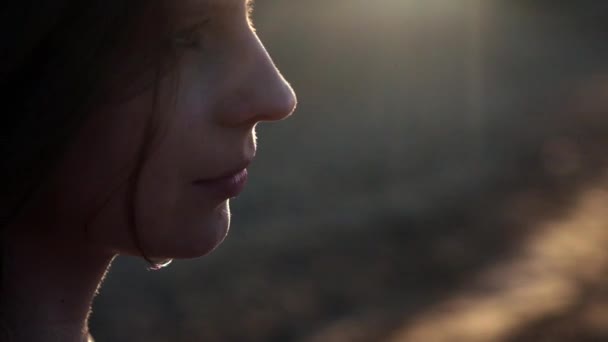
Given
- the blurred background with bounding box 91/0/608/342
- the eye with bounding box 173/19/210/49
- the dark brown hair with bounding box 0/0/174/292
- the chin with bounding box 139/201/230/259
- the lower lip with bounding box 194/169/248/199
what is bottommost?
the chin with bounding box 139/201/230/259

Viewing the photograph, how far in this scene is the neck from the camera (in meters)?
1.02

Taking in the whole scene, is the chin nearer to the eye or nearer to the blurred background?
the eye

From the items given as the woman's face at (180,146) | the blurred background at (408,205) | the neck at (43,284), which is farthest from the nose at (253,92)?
A: the blurred background at (408,205)

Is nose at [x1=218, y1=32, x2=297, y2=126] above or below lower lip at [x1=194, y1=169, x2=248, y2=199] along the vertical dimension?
above

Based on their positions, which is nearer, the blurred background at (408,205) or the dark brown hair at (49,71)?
the dark brown hair at (49,71)

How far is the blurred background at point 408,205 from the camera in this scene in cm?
361

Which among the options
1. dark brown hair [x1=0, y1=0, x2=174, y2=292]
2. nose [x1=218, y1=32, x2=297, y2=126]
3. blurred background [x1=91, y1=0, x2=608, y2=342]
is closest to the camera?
dark brown hair [x1=0, y1=0, x2=174, y2=292]

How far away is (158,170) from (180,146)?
3cm

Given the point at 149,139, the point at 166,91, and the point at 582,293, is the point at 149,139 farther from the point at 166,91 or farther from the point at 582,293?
the point at 582,293

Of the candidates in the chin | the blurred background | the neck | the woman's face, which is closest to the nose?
the woman's face

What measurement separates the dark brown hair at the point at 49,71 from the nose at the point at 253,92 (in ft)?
0.39

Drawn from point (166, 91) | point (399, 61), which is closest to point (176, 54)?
point (166, 91)

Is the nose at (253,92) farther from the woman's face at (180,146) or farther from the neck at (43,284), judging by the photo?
the neck at (43,284)

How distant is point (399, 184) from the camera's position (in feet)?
16.5
